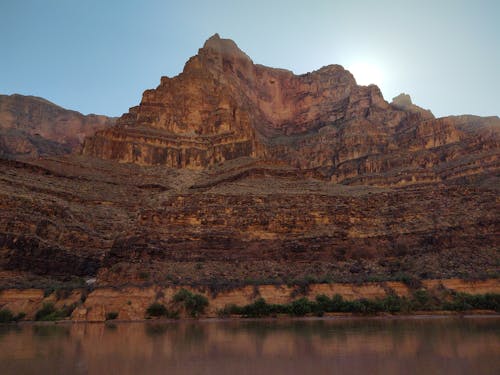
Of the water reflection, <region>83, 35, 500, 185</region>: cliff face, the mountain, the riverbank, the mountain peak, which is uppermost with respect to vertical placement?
the mountain peak

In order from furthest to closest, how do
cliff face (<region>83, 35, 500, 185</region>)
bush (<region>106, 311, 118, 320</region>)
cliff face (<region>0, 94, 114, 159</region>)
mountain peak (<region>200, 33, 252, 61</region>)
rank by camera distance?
cliff face (<region>0, 94, 114, 159</region>)
mountain peak (<region>200, 33, 252, 61</region>)
cliff face (<region>83, 35, 500, 185</region>)
bush (<region>106, 311, 118, 320</region>)

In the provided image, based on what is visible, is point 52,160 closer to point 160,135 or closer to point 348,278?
point 160,135

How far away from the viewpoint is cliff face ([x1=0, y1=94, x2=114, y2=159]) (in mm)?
152125

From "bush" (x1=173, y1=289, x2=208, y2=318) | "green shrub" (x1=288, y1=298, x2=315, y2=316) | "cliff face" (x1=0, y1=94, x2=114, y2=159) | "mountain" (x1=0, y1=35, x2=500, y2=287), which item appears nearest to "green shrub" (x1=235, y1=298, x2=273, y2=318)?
"green shrub" (x1=288, y1=298, x2=315, y2=316)

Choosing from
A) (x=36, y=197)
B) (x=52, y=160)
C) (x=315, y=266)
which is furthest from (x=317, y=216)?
(x=52, y=160)

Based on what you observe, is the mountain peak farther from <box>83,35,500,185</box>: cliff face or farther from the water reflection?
the water reflection

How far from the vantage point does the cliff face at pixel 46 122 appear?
15212 centimetres

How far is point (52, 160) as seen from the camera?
242 feet

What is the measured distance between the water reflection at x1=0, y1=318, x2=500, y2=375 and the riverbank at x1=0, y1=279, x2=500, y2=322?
10.3 metres

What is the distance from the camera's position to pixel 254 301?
32125 mm

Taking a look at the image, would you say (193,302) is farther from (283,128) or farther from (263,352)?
(283,128)

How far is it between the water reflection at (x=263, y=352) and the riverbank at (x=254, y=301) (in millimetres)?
10331

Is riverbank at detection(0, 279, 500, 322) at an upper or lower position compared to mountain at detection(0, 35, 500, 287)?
lower

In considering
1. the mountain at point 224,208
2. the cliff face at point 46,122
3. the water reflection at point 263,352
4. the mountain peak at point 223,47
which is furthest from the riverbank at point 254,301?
the mountain peak at point 223,47
